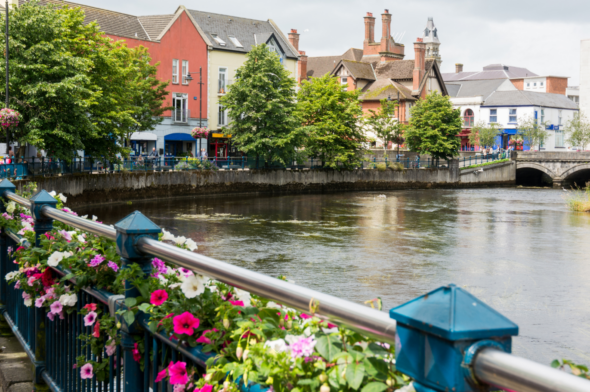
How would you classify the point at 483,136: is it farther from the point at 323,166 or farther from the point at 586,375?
the point at 586,375

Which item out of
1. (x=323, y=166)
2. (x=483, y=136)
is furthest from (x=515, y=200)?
(x=483, y=136)

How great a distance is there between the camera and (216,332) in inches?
91.8

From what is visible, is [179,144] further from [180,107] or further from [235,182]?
[235,182]

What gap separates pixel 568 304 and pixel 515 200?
30.7 m

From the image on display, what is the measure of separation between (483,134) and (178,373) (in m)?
76.9

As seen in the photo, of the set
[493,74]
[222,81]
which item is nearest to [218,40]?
[222,81]

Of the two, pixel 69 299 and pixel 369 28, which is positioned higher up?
pixel 369 28

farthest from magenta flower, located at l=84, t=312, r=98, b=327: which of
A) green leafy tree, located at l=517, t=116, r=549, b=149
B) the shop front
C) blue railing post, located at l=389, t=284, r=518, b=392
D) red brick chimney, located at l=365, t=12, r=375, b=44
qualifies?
red brick chimney, located at l=365, t=12, r=375, b=44

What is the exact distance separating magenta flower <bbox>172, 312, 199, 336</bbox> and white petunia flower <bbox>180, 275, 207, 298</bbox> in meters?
0.14

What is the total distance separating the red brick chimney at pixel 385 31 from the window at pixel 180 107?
119ft

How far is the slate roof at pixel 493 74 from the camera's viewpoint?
110 meters

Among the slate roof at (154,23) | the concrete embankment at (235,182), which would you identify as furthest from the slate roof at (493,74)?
the slate roof at (154,23)

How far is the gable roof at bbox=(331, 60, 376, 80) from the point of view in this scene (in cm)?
7281

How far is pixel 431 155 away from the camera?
6303 centimetres
